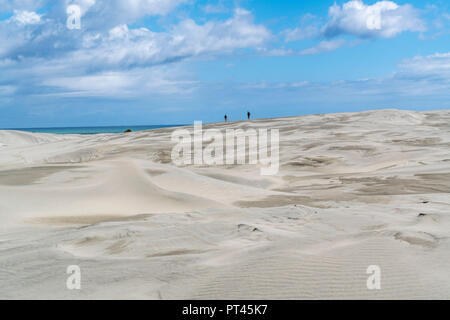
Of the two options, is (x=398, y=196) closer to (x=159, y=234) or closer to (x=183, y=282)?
(x=159, y=234)

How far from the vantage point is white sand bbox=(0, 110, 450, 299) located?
8.08 feet

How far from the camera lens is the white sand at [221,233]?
2.46 metres

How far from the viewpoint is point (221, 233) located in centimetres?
371

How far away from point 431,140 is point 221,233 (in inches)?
440

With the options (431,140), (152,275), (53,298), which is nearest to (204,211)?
(152,275)

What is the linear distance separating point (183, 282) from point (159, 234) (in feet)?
4.07

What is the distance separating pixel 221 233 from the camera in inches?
146

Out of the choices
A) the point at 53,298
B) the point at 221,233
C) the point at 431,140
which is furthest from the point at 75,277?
the point at 431,140
